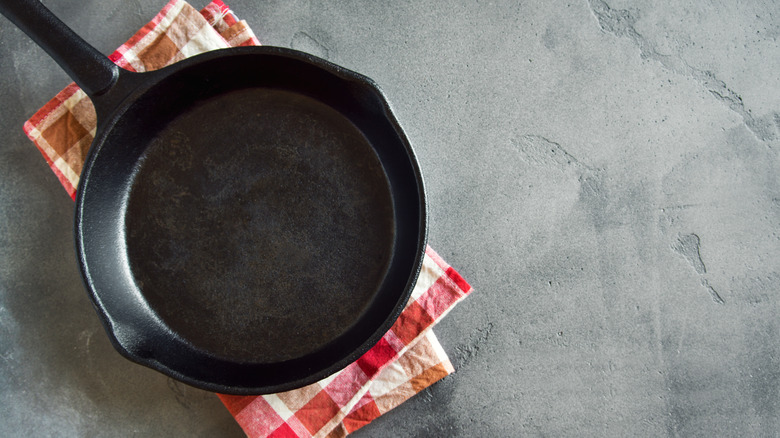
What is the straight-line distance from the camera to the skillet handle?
2.13 feet

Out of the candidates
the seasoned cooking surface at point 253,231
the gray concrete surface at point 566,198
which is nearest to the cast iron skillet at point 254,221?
the seasoned cooking surface at point 253,231

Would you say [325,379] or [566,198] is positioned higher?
[566,198]

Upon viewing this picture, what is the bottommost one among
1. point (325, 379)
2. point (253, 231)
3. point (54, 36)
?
point (325, 379)

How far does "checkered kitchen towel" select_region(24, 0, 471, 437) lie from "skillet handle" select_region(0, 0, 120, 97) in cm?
15

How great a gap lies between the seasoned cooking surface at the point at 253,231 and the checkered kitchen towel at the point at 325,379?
77mm

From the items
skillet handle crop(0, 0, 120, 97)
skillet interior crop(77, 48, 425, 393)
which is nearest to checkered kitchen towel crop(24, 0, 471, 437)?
skillet interior crop(77, 48, 425, 393)

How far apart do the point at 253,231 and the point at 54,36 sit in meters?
0.40

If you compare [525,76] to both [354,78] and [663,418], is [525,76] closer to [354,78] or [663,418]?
[354,78]

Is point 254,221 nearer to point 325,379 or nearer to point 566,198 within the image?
point 325,379

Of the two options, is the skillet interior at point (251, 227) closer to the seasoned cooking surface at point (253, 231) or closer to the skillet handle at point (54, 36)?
the seasoned cooking surface at point (253, 231)

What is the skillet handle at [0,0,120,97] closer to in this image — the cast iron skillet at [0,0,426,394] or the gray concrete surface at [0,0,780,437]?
the cast iron skillet at [0,0,426,394]

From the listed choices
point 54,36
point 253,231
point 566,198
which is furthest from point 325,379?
point 54,36

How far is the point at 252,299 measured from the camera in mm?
808

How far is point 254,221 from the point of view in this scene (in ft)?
2.67
